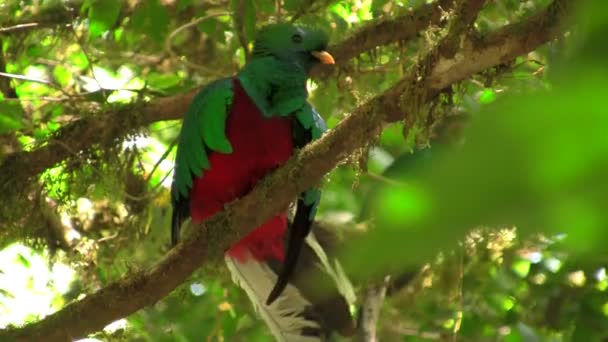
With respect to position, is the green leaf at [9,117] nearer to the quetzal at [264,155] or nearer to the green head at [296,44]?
the quetzal at [264,155]

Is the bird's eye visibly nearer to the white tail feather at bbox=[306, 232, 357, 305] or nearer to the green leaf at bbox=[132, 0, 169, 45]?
the green leaf at bbox=[132, 0, 169, 45]

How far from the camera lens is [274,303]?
2.90m

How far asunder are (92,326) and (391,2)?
1.67 metres

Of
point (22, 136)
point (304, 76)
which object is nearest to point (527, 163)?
point (304, 76)

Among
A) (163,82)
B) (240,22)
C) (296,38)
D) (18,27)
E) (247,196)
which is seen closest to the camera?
(247,196)

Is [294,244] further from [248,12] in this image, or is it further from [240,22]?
[240,22]

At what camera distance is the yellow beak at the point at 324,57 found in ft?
9.56

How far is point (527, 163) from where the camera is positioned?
11.0 inches

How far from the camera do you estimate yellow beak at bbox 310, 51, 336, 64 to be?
2.91 meters

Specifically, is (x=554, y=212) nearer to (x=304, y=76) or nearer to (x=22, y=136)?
(x=304, y=76)

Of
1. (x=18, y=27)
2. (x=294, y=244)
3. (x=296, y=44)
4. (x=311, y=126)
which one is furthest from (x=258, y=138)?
(x=18, y=27)

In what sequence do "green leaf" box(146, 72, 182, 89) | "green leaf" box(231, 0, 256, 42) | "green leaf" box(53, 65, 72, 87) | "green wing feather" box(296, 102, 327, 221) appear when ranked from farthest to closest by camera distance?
"green leaf" box(53, 65, 72, 87), "green leaf" box(146, 72, 182, 89), "green leaf" box(231, 0, 256, 42), "green wing feather" box(296, 102, 327, 221)

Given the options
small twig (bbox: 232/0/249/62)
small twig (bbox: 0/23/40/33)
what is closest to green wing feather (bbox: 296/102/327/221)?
small twig (bbox: 232/0/249/62)

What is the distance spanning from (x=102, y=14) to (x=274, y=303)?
1134mm
